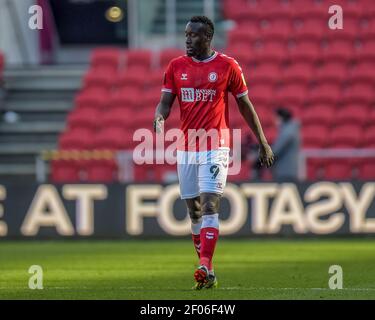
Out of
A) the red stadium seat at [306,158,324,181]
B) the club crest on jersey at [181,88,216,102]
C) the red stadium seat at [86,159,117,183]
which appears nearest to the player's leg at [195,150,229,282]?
the club crest on jersey at [181,88,216,102]

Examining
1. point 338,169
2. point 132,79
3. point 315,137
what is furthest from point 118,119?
point 338,169

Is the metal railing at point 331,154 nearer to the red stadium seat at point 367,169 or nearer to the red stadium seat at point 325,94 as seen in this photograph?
the red stadium seat at point 367,169

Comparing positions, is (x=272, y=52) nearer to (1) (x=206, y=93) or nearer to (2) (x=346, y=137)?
(2) (x=346, y=137)

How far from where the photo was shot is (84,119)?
2127 cm

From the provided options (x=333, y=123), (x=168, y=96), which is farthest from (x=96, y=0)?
(x=168, y=96)

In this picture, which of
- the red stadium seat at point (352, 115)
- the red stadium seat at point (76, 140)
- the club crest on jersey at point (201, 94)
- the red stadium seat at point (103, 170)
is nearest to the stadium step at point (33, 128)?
the red stadium seat at point (76, 140)

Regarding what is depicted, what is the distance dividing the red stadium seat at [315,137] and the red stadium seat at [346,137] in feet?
0.43

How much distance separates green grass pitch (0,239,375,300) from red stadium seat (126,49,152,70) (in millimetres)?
5013

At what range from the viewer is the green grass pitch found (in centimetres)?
966

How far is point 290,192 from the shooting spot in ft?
58.7

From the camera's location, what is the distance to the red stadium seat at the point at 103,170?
19.5 metres
